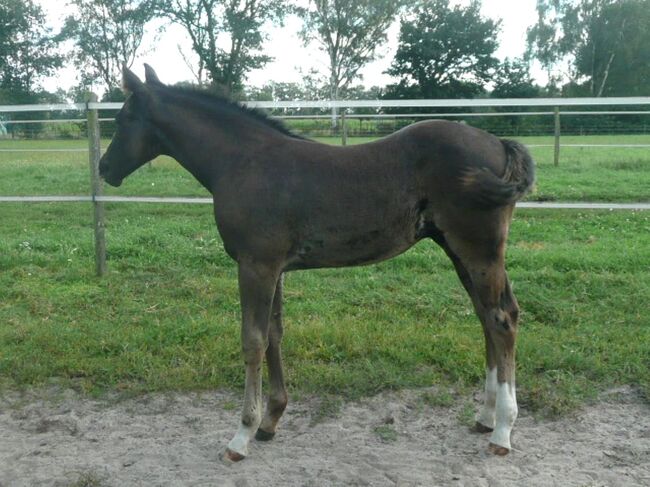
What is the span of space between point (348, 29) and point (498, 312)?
36828 mm

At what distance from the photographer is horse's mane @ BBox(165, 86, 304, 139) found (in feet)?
11.6

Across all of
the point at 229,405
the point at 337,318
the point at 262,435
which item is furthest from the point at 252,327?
the point at 337,318

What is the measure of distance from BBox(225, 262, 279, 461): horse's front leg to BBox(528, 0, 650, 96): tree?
43718 mm

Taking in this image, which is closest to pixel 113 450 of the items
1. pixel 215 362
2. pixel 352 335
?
pixel 215 362

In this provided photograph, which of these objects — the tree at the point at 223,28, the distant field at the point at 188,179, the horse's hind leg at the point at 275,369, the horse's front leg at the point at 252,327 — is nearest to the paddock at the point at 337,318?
the horse's hind leg at the point at 275,369

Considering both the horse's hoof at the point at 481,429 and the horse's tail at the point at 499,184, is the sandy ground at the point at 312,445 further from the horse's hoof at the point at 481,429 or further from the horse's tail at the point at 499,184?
the horse's tail at the point at 499,184

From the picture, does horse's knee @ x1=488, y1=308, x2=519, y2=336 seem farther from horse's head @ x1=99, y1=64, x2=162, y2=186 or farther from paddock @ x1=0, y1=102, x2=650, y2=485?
horse's head @ x1=99, y1=64, x2=162, y2=186

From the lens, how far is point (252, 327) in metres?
3.18

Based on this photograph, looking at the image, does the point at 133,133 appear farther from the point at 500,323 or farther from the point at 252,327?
the point at 500,323

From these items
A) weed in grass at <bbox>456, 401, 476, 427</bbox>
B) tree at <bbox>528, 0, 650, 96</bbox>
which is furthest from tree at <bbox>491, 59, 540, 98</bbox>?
weed in grass at <bbox>456, 401, 476, 427</bbox>

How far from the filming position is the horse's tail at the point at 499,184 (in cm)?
296

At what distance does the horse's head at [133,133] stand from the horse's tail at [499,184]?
1.83m

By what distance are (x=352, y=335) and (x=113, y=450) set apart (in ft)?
6.43

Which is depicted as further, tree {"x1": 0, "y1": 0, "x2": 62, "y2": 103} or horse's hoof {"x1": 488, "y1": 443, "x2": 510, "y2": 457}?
tree {"x1": 0, "y1": 0, "x2": 62, "y2": 103}
